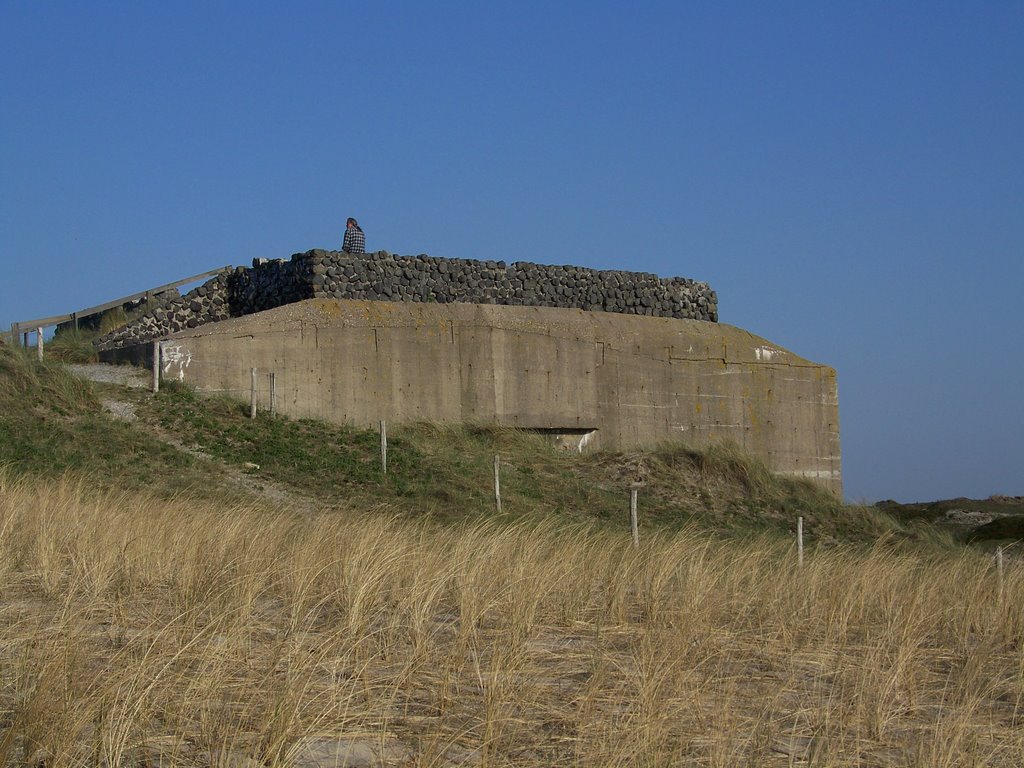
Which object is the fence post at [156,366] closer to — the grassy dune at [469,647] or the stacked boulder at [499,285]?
the stacked boulder at [499,285]

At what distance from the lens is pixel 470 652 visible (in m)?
5.99

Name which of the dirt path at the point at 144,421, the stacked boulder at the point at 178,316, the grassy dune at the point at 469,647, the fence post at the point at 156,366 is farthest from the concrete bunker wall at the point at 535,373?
the grassy dune at the point at 469,647

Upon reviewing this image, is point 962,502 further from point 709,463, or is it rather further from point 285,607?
point 285,607

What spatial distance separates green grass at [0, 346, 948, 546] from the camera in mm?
18672

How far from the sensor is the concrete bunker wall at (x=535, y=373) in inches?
909

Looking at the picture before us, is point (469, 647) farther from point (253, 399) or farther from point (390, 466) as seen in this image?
point (253, 399)

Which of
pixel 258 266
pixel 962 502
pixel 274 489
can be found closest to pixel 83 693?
pixel 274 489

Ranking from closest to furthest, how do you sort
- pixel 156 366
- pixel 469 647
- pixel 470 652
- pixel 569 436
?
pixel 470 652
pixel 469 647
pixel 156 366
pixel 569 436

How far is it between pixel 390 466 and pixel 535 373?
5.47 m

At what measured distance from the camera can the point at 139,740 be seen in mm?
4305

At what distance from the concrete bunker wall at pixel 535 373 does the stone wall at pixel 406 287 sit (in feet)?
2.02

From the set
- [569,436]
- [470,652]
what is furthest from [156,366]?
[470,652]

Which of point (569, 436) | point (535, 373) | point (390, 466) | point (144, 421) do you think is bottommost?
point (390, 466)

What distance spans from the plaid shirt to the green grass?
5848 millimetres
